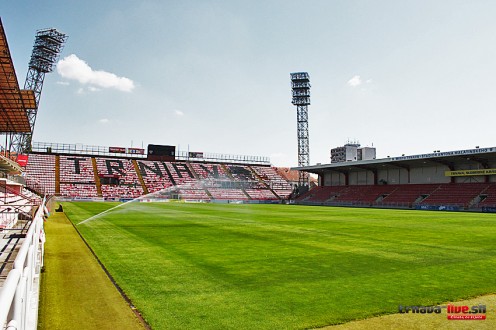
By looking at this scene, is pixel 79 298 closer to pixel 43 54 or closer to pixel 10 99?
pixel 10 99

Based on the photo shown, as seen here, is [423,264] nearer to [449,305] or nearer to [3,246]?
[449,305]

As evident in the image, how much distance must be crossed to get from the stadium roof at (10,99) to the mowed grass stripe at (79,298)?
9.93 m

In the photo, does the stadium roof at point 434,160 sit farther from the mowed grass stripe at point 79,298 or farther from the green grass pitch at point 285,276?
the mowed grass stripe at point 79,298

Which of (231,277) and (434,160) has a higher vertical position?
(434,160)

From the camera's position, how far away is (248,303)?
724cm

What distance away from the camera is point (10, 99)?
24.0 m

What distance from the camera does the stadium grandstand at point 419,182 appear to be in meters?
52.2

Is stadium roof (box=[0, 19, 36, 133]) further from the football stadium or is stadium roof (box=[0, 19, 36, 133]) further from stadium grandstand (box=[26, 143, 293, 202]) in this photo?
Answer: stadium grandstand (box=[26, 143, 293, 202])

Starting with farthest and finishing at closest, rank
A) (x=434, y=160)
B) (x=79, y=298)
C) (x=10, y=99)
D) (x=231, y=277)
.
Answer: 1. (x=434, y=160)
2. (x=10, y=99)
3. (x=231, y=277)
4. (x=79, y=298)

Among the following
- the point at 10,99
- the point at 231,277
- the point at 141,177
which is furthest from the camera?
the point at 141,177

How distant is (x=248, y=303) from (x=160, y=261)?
499 cm

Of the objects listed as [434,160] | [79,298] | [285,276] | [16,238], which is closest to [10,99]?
[16,238]

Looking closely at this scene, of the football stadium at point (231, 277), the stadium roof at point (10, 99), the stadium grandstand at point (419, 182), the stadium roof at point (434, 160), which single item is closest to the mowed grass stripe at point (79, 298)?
the football stadium at point (231, 277)

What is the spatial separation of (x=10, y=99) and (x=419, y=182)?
60891mm
